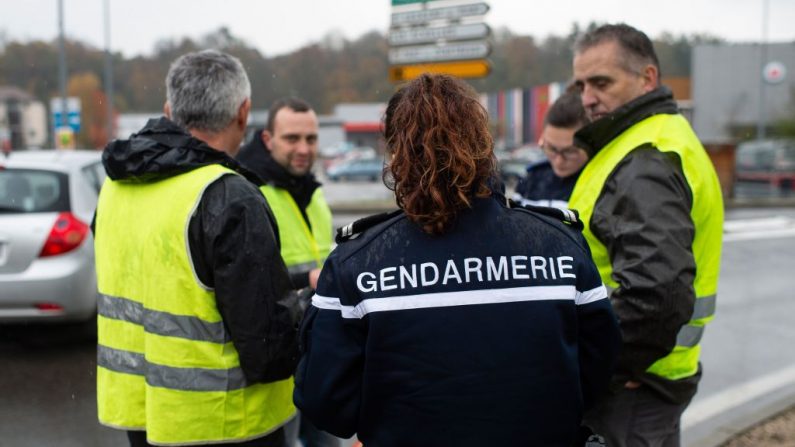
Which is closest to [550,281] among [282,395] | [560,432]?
[560,432]

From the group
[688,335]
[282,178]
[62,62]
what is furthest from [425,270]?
[62,62]

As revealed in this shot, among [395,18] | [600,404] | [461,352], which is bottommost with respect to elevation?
[600,404]

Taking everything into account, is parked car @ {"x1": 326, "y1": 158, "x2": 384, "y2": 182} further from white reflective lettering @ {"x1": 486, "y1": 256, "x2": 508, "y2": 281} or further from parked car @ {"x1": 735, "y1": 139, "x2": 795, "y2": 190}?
white reflective lettering @ {"x1": 486, "y1": 256, "x2": 508, "y2": 281}

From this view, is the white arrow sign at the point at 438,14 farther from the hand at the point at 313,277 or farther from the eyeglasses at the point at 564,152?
the hand at the point at 313,277

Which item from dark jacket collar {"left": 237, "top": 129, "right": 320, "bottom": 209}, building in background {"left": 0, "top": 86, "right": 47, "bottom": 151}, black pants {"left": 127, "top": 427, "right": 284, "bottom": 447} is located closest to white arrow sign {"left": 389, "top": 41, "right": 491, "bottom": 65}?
dark jacket collar {"left": 237, "top": 129, "right": 320, "bottom": 209}

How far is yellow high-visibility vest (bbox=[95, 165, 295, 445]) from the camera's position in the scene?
2.14m

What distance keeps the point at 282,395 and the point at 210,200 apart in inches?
27.3

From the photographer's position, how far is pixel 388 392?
161 centimetres

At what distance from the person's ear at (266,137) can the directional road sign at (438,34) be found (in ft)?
30.2

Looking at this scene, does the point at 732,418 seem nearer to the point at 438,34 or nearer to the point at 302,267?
the point at 302,267

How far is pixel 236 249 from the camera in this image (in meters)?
2.10

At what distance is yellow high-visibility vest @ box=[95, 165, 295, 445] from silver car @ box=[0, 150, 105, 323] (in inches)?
146

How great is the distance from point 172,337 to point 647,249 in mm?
1401

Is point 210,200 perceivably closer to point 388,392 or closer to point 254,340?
point 254,340
